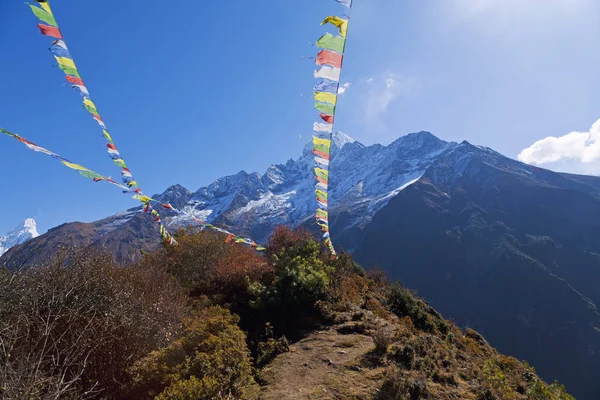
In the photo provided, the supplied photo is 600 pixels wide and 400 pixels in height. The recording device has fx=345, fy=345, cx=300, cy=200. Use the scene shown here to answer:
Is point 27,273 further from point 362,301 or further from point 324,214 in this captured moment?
point 362,301

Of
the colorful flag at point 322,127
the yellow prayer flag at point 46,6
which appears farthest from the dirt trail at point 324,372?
the yellow prayer flag at point 46,6

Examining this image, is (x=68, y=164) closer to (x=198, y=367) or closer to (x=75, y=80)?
(x=75, y=80)

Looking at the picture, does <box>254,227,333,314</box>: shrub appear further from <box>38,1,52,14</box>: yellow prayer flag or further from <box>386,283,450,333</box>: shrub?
<box>38,1,52,14</box>: yellow prayer flag

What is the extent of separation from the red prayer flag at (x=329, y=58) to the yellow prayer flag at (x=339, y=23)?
48cm

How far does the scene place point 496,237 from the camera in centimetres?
13312

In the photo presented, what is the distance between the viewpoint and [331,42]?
302 inches

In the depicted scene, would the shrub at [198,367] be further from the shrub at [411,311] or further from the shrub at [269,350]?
the shrub at [411,311]

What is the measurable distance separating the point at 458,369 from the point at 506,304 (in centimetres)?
11785

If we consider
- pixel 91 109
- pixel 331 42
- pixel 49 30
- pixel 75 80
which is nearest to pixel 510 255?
pixel 331 42

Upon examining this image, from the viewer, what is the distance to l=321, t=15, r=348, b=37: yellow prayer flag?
731cm

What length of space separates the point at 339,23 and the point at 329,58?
0.76 metres

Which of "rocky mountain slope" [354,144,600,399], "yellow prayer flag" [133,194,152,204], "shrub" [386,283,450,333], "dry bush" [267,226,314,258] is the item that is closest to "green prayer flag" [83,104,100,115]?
"yellow prayer flag" [133,194,152,204]

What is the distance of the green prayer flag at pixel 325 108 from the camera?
916 cm

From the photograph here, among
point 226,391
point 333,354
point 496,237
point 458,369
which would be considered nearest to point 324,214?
point 333,354
